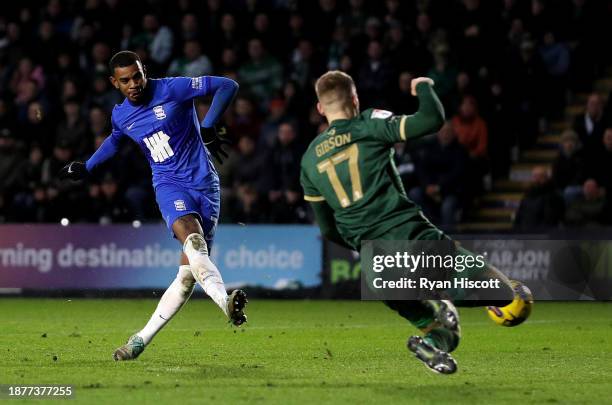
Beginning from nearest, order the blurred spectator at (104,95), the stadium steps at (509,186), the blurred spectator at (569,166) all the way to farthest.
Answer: the blurred spectator at (569,166) < the stadium steps at (509,186) < the blurred spectator at (104,95)

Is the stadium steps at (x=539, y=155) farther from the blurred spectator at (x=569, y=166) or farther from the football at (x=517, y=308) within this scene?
the football at (x=517, y=308)

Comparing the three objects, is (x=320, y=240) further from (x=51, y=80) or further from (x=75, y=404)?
(x=75, y=404)

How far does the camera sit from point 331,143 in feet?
25.4

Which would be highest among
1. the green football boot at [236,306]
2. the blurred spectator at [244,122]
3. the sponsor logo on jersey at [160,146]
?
the sponsor logo on jersey at [160,146]

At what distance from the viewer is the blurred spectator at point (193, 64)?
66.4 feet

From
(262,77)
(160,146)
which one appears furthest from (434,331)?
(262,77)

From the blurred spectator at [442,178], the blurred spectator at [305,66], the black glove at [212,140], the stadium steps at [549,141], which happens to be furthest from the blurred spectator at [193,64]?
the black glove at [212,140]

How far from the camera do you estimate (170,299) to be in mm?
9711

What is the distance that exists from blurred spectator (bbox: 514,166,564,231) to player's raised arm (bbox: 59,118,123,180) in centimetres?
796

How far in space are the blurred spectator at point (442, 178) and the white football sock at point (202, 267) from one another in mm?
8398

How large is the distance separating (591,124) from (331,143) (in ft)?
35.4

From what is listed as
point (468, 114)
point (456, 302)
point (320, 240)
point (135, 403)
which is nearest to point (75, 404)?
point (135, 403)

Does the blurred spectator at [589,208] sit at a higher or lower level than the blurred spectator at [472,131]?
lower

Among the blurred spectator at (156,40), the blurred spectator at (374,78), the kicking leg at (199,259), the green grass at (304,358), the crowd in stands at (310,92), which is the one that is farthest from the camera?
the blurred spectator at (156,40)
